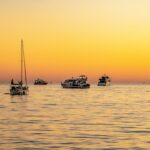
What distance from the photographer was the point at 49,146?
108 feet

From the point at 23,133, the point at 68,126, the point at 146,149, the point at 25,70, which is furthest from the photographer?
the point at 25,70

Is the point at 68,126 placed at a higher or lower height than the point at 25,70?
lower

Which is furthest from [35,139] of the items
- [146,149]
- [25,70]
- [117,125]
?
[25,70]

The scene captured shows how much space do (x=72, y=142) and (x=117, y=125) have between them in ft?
46.2

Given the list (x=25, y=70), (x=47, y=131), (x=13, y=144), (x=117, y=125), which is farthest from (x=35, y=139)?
(x=25, y=70)

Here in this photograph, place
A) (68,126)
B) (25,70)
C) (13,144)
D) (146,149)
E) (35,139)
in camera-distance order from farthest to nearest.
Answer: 1. (25,70)
2. (68,126)
3. (35,139)
4. (13,144)
5. (146,149)

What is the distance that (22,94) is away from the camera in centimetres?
13700

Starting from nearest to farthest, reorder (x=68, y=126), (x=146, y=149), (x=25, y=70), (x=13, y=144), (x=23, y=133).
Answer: (x=146, y=149) < (x=13, y=144) < (x=23, y=133) < (x=68, y=126) < (x=25, y=70)

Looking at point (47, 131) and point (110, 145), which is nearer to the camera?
point (110, 145)

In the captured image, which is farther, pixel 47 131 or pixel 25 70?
pixel 25 70

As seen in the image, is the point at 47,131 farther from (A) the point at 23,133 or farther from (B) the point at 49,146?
(B) the point at 49,146

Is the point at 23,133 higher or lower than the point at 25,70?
lower

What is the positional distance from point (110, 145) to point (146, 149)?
3031mm

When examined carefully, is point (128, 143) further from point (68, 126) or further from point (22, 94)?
point (22, 94)
